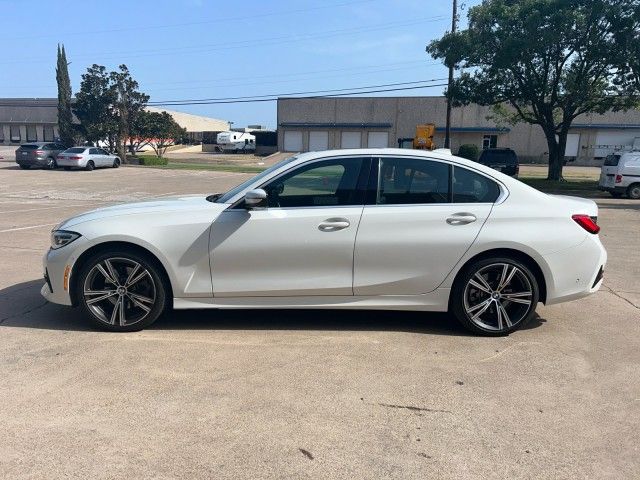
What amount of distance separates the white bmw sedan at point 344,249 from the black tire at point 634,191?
17.6 metres

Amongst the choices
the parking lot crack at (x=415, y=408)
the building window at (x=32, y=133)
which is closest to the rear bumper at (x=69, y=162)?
the parking lot crack at (x=415, y=408)

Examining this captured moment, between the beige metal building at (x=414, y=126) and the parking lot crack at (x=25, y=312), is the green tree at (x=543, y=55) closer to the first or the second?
the parking lot crack at (x=25, y=312)

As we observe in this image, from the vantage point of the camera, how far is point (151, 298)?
4738 mm

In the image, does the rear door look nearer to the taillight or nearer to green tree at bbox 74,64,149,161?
the taillight

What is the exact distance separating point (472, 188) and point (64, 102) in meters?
49.2

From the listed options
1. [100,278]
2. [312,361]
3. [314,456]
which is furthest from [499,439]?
[100,278]

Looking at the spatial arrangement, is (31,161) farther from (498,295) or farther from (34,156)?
(498,295)

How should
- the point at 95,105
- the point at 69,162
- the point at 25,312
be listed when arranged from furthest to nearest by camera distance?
the point at 95,105 < the point at 69,162 < the point at 25,312

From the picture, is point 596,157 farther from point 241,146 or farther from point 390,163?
point 390,163

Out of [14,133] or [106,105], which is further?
[14,133]

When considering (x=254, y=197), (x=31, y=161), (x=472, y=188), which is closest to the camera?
(x=254, y=197)

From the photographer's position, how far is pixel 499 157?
25.9 metres

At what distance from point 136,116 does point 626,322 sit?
148 ft

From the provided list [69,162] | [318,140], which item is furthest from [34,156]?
[318,140]
